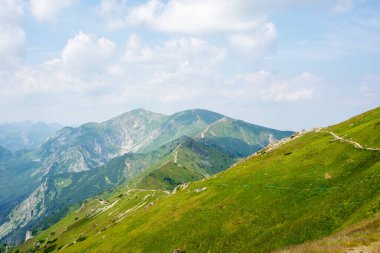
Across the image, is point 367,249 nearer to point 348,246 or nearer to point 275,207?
point 348,246

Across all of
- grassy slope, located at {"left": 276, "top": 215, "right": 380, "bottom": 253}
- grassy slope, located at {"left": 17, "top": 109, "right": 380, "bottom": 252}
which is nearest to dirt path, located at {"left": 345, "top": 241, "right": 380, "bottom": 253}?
grassy slope, located at {"left": 276, "top": 215, "right": 380, "bottom": 253}

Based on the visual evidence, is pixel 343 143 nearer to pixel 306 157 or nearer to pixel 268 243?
Result: pixel 306 157

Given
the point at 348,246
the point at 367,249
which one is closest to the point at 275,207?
the point at 348,246

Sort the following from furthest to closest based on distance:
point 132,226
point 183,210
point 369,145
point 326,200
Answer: point 132,226 → point 183,210 → point 369,145 → point 326,200

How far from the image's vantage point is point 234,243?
54.2 m

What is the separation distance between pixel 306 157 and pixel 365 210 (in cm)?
3692

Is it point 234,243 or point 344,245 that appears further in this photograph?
point 234,243

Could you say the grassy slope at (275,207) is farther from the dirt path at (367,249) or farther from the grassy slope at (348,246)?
the dirt path at (367,249)

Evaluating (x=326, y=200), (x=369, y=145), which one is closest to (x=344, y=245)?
(x=326, y=200)

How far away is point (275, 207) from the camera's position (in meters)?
59.1


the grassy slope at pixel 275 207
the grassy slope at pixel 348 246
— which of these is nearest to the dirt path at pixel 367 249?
the grassy slope at pixel 348 246

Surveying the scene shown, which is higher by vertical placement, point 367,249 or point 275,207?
point 367,249

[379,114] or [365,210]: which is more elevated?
[379,114]

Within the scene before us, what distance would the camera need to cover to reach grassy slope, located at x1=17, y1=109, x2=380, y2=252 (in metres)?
48.5
